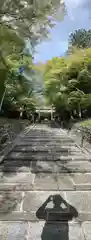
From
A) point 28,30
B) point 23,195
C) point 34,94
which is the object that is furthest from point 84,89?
point 23,195

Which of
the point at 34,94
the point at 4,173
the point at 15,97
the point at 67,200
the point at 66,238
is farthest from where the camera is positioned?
the point at 34,94

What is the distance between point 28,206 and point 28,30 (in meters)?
4.53

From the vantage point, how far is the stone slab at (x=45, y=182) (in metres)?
4.64

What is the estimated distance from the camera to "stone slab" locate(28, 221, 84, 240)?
2.82 metres

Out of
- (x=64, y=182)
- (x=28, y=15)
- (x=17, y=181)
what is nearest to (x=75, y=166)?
(x=64, y=182)

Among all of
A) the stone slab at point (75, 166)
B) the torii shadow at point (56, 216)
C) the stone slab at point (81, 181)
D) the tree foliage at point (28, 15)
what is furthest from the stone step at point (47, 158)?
the tree foliage at point (28, 15)

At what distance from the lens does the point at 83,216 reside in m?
3.34

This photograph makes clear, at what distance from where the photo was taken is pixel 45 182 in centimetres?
498

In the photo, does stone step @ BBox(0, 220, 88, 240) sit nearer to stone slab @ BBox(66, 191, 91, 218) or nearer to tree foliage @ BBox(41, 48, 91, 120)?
stone slab @ BBox(66, 191, 91, 218)

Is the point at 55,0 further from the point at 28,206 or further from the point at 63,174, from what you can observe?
the point at 28,206

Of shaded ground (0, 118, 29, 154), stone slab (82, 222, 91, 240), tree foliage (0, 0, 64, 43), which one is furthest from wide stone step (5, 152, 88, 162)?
stone slab (82, 222, 91, 240)

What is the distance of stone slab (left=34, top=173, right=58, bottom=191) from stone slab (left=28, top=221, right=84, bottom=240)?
1.40 metres

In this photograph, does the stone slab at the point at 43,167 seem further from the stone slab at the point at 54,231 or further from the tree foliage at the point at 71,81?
the tree foliage at the point at 71,81

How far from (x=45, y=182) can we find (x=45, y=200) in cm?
102
